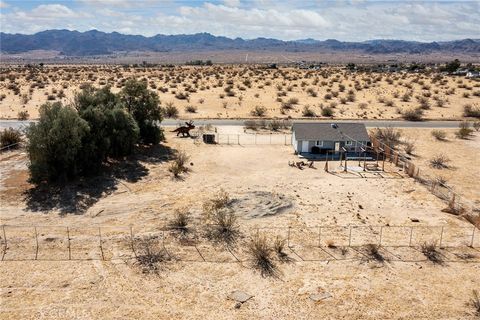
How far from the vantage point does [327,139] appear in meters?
42.2

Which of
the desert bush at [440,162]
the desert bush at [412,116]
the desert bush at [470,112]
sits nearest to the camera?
the desert bush at [440,162]

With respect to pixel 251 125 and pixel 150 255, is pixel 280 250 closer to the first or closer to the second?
pixel 150 255

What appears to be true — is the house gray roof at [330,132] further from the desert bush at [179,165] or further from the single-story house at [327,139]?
the desert bush at [179,165]

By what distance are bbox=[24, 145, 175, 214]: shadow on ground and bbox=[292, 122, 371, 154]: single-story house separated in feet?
42.3

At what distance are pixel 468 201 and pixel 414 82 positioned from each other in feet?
219

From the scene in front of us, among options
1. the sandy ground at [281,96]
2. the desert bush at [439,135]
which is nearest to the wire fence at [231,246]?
the desert bush at [439,135]

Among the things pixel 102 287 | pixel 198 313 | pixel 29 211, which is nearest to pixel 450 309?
pixel 198 313

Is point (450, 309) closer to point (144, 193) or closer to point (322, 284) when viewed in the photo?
point (322, 284)

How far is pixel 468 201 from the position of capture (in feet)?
105

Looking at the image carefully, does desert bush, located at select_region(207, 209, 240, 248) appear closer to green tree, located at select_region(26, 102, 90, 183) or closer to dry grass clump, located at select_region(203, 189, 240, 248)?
dry grass clump, located at select_region(203, 189, 240, 248)

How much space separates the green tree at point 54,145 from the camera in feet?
103

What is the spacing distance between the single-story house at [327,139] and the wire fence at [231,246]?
15883 mm

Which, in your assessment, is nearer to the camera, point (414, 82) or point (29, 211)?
point (29, 211)

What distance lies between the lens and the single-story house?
1657 inches
